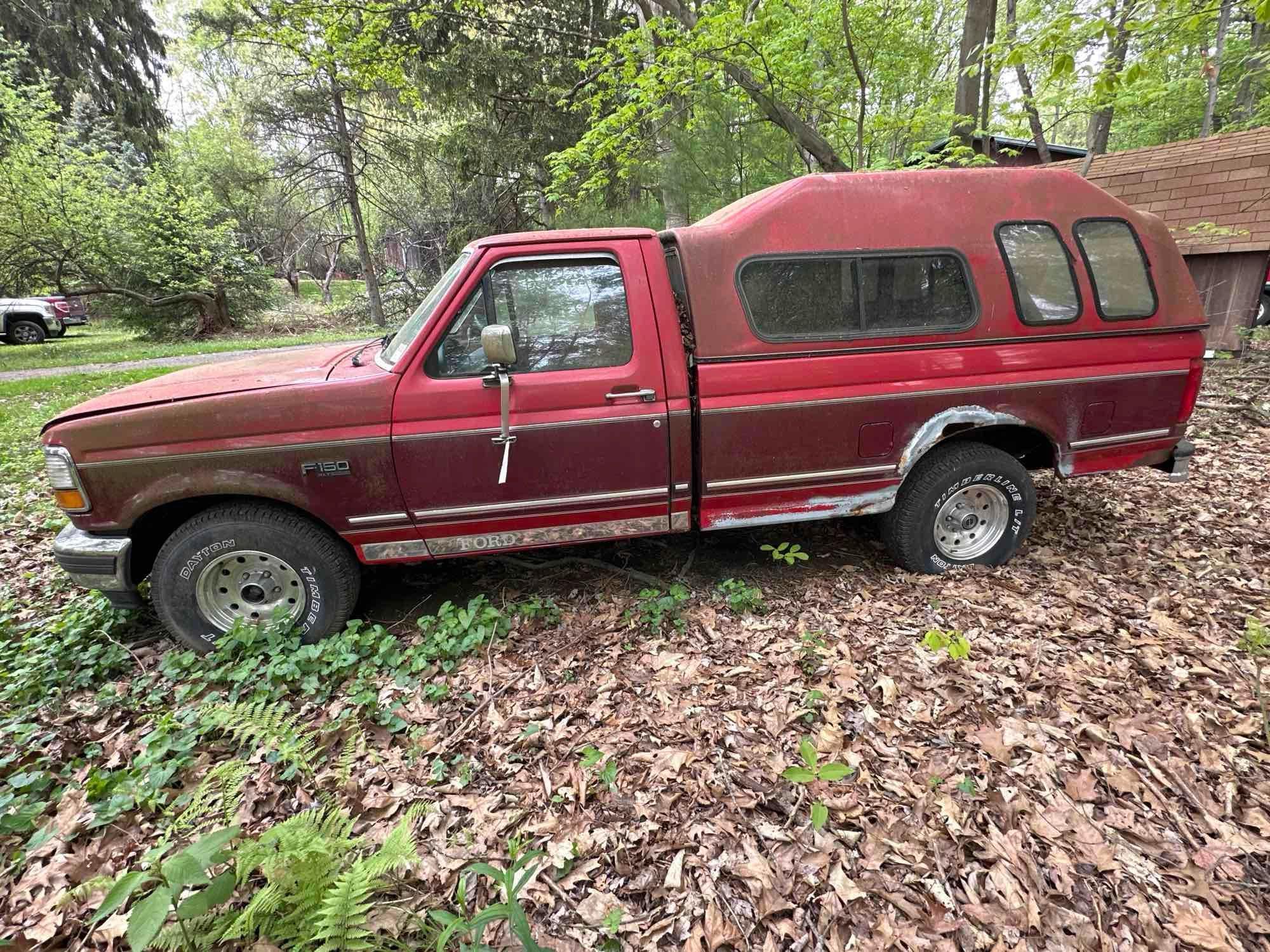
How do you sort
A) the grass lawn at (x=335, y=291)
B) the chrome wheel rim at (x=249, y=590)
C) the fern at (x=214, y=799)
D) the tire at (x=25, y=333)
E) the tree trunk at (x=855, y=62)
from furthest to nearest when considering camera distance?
1. the grass lawn at (x=335, y=291)
2. the tire at (x=25, y=333)
3. the tree trunk at (x=855, y=62)
4. the chrome wheel rim at (x=249, y=590)
5. the fern at (x=214, y=799)

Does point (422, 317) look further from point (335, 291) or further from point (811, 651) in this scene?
point (335, 291)

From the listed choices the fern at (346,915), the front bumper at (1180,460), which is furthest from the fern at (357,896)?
the front bumper at (1180,460)

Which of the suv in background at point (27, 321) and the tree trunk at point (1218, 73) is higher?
the tree trunk at point (1218, 73)

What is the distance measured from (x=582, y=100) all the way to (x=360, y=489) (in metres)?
9.97

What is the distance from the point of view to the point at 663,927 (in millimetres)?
1820

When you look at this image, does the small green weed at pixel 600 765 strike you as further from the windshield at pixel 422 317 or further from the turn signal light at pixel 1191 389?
the turn signal light at pixel 1191 389

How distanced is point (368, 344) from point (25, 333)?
18874 mm

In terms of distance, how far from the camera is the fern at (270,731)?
7.87ft

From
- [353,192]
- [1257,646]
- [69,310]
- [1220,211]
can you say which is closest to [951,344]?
[1257,646]

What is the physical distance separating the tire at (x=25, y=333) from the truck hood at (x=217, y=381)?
18.1 meters

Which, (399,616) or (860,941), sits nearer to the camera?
(860,941)

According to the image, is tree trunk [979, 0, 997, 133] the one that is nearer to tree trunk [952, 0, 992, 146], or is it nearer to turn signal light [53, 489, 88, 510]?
tree trunk [952, 0, 992, 146]

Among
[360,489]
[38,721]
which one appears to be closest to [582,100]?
[360,489]

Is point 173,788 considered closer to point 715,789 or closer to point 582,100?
point 715,789
